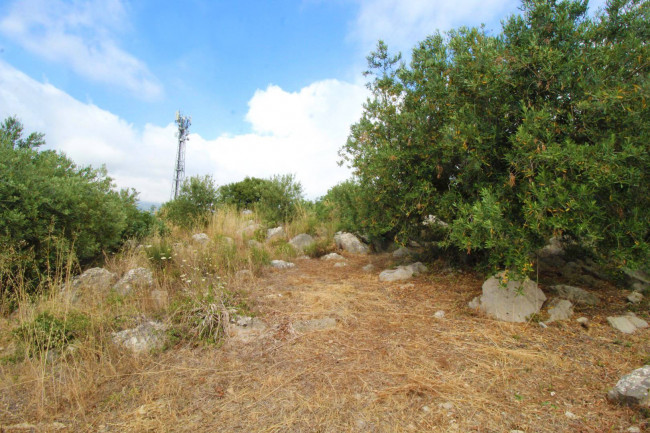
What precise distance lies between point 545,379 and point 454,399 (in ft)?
2.80

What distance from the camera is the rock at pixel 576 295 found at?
4336mm

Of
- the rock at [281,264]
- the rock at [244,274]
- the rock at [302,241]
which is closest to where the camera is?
the rock at [244,274]

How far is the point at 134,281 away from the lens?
17.3 ft

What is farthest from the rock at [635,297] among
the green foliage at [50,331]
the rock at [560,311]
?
the green foliage at [50,331]

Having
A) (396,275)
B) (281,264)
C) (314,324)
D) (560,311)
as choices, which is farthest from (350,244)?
(560,311)

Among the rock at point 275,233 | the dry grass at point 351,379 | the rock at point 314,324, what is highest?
the rock at point 275,233

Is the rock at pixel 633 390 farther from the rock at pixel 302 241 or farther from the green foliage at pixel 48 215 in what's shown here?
the rock at pixel 302 241

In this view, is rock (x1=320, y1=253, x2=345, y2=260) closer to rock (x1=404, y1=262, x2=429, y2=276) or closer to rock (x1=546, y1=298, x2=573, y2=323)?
rock (x1=404, y1=262, x2=429, y2=276)

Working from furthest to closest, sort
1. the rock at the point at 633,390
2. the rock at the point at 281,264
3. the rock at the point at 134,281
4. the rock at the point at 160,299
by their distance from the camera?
the rock at the point at 281,264, the rock at the point at 134,281, the rock at the point at 160,299, the rock at the point at 633,390

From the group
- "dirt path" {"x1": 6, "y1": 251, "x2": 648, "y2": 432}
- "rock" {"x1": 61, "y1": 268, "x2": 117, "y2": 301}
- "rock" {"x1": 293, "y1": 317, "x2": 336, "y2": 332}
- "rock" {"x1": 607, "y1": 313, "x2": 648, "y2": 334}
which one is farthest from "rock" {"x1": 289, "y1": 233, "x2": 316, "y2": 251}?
"rock" {"x1": 607, "y1": 313, "x2": 648, "y2": 334}

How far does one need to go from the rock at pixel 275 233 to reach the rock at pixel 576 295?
24.6 feet

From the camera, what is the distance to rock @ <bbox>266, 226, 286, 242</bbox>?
10.7 meters

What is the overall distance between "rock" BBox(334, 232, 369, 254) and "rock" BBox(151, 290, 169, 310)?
17.4 feet

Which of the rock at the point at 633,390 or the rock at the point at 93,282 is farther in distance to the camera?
the rock at the point at 93,282
